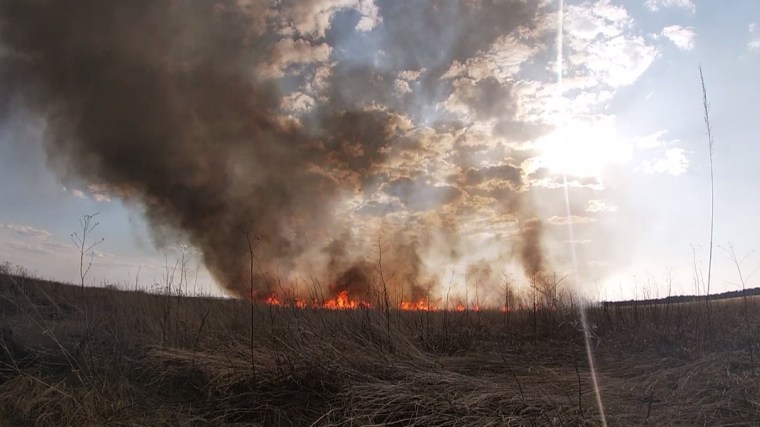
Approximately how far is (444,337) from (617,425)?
4974 mm

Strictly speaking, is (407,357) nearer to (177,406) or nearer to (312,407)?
(312,407)

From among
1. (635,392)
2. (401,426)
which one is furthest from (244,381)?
(635,392)

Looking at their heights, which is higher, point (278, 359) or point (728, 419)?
point (278, 359)

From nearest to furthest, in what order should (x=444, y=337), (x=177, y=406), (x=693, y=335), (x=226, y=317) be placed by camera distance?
(x=177, y=406) < (x=693, y=335) < (x=444, y=337) < (x=226, y=317)

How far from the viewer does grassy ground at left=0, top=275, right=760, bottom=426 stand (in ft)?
13.8

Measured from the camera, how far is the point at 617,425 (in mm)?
3619

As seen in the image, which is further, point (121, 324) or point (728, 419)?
point (121, 324)

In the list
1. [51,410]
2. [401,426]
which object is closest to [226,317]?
[51,410]

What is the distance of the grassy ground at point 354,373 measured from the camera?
4211 millimetres

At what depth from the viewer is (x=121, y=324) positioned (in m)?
8.10

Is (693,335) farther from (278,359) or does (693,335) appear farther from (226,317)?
(226,317)

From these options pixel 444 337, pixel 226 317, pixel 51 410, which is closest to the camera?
pixel 51 410

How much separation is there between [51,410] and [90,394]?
33cm

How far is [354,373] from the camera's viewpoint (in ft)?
17.5
